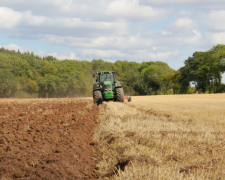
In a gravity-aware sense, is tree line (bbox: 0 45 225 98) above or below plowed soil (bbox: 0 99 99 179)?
above

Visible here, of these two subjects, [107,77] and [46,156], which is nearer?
[46,156]

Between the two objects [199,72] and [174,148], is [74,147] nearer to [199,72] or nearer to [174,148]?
[174,148]

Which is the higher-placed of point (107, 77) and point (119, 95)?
point (107, 77)

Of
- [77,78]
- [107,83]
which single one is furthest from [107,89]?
[77,78]

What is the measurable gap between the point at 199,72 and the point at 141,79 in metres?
31.9

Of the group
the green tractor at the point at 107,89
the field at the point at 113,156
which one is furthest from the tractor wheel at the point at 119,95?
the field at the point at 113,156

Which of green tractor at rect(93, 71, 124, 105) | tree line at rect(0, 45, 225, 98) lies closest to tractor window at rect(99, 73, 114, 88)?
green tractor at rect(93, 71, 124, 105)

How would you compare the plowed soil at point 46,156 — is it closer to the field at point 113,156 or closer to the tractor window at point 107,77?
the field at point 113,156

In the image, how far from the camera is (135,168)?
4383 mm

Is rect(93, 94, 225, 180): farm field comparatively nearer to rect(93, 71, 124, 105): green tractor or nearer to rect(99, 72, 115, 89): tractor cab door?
rect(93, 71, 124, 105): green tractor

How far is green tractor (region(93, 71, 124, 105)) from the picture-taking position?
18.9 metres

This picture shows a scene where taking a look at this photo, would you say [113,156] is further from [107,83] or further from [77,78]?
[77,78]

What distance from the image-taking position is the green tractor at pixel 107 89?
62.0 feet

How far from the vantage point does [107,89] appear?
752 inches
